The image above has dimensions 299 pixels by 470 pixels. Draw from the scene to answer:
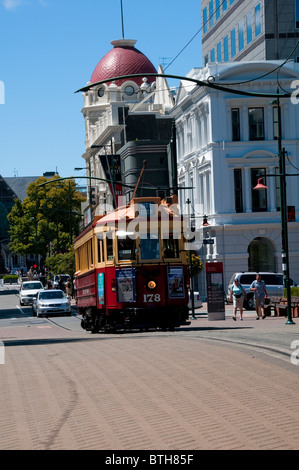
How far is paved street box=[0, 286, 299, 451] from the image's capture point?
946 cm

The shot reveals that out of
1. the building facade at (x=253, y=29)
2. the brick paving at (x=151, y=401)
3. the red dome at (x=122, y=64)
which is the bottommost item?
the brick paving at (x=151, y=401)

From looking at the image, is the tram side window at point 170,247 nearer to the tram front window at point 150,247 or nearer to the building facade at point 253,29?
the tram front window at point 150,247

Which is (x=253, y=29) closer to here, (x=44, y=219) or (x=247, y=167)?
(x=247, y=167)

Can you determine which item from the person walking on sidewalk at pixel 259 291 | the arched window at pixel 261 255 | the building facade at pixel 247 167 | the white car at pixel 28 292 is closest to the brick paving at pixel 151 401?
the person walking on sidewalk at pixel 259 291

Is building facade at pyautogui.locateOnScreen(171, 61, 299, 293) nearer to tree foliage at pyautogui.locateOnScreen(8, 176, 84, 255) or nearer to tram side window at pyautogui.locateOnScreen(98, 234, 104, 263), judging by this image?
tram side window at pyautogui.locateOnScreen(98, 234, 104, 263)

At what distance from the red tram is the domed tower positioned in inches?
2464

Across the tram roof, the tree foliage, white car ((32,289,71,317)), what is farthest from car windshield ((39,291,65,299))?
the tree foliage

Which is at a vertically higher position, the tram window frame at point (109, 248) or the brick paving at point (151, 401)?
the tram window frame at point (109, 248)

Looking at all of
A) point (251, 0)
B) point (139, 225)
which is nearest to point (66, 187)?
point (251, 0)

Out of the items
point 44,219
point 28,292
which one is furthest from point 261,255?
point 44,219

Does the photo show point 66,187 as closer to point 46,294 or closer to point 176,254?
point 46,294

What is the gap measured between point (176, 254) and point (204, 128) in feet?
101

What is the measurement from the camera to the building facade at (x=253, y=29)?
57062 millimetres

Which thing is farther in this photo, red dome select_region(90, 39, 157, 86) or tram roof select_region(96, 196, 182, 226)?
red dome select_region(90, 39, 157, 86)
